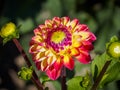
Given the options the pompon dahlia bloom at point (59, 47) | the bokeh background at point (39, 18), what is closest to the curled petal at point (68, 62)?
the pompon dahlia bloom at point (59, 47)

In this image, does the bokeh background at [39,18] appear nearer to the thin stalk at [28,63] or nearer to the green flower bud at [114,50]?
the thin stalk at [28,63]

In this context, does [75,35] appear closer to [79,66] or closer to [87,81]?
[87,81]

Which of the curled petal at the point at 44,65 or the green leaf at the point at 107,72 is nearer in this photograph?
the curled petal at the point at 44,65

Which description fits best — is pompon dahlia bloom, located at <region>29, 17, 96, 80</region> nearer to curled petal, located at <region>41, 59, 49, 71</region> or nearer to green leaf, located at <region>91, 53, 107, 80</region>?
curled petal, located at <region>41, 59, 49, 71</region>

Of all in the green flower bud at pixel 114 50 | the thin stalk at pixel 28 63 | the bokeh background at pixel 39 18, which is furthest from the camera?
the bokeh background at pixel 39 18

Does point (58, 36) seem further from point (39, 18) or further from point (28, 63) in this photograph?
point (39, 18)

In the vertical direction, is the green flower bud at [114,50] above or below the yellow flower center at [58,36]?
below

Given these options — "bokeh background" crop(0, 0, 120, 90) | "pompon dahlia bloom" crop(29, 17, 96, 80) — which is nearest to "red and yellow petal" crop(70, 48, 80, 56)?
"pompon dahlia bloom" crop(29, 17, 96, 80)
